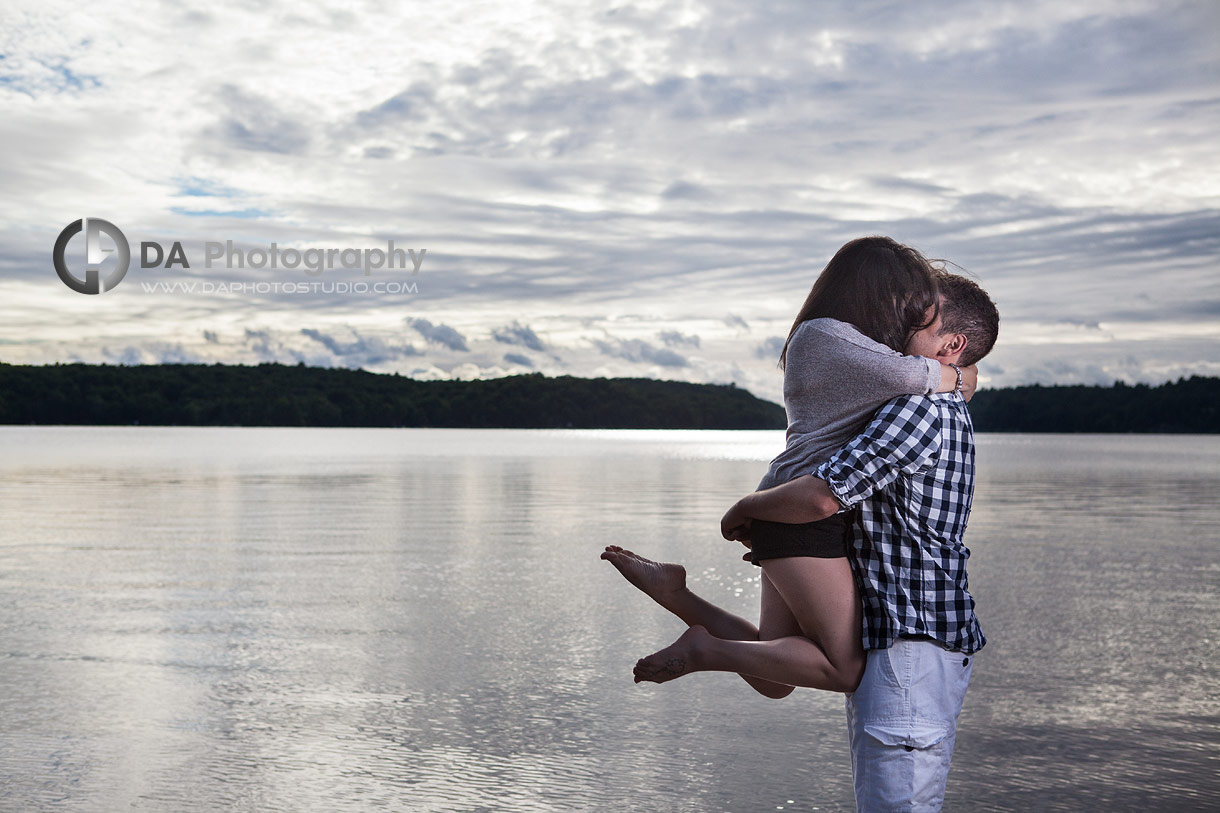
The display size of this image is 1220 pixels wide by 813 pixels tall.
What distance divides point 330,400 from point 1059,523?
389 feet

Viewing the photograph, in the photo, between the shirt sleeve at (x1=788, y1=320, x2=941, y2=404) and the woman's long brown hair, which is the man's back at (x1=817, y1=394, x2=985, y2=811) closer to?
the shirt sleeve at (x1=788, y1=320, x2=941, y2=404)

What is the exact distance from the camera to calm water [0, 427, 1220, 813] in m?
4.32

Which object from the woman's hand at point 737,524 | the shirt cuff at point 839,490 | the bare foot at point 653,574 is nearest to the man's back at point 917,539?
the shirt cuff at point 839,490

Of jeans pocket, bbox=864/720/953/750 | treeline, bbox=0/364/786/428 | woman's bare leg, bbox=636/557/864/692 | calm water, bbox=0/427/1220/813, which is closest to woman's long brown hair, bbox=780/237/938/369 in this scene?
woman's bare leg, bbox=636/557/864/692

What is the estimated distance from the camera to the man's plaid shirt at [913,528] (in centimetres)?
223

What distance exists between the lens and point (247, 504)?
1795 centimetres

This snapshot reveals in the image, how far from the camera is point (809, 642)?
2.39m

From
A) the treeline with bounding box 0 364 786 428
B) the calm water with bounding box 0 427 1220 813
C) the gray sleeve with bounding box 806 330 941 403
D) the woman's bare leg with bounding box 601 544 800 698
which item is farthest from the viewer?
the treeline with bounding box 0 364 786 428

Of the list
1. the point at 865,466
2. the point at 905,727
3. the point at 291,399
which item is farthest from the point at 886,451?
the point at 291,399

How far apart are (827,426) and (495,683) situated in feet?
13.0

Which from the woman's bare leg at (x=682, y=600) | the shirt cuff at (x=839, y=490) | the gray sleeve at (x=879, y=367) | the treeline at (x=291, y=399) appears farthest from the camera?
the treeline at (x=291, y=399)

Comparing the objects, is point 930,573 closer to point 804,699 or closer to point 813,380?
point 813,380

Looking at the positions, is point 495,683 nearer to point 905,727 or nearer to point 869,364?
point 905,727

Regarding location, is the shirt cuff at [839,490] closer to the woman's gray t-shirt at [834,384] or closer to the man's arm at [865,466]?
the man's arm at [865,466]
